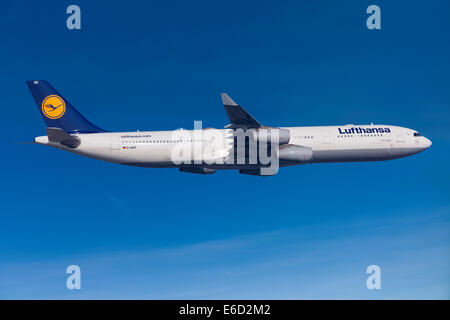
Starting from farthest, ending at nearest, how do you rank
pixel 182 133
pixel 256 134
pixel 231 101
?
1. pixel 182 133
2. pixel 256 134
3. pixel 231 101

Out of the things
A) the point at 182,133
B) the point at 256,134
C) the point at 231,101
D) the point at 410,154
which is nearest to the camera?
the point at 231,101

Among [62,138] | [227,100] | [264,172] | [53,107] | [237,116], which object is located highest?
[53,107]

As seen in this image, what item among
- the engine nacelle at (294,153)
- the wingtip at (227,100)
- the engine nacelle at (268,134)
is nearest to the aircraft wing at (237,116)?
the wingtip at (227,100)

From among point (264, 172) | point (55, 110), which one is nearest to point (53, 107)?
point (55, 110)

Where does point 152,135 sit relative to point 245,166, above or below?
above

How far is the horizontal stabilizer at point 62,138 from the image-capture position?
41.8m

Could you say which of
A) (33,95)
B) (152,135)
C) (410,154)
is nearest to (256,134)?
(152,135)

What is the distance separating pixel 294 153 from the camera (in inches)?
1730

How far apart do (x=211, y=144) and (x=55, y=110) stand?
719 inches

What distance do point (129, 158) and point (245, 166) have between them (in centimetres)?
1266

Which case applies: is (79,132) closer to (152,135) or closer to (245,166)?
(152,135)

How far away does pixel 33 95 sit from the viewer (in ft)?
150

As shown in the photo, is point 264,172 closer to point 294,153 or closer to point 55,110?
point 294,153

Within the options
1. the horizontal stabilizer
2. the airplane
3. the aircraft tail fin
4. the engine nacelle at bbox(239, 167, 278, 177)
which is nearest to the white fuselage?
the airplane
